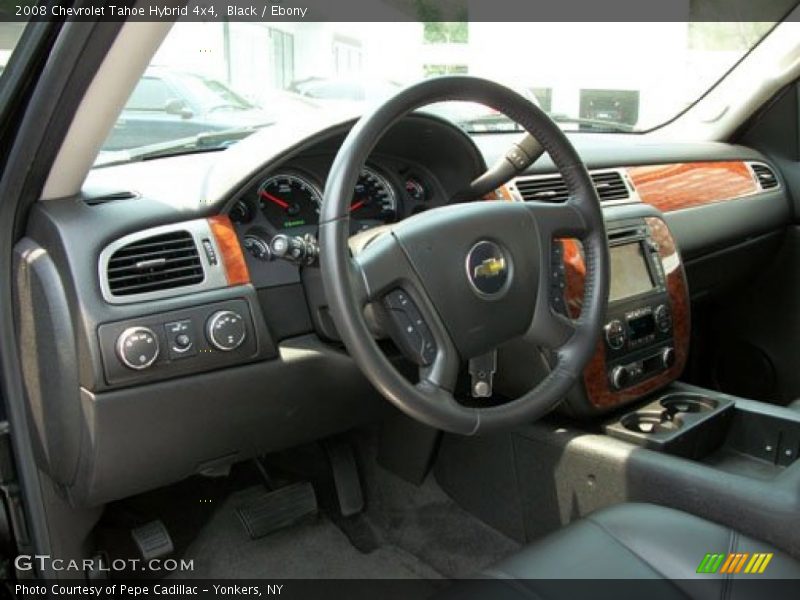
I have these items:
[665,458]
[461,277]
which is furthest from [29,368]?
[665,458]

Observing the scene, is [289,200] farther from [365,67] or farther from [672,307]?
[672,307]

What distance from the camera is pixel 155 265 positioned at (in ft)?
5.34

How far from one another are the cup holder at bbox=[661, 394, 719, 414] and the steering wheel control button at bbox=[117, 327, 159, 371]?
122 centimetres

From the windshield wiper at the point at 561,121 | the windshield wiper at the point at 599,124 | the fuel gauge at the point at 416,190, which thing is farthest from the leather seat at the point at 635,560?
the windshield wiper at the point at 599,124

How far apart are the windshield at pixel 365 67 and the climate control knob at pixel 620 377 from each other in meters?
0.70

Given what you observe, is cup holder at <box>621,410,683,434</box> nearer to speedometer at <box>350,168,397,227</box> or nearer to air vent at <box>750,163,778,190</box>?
speedometer at <box>350,168,397,227</box>

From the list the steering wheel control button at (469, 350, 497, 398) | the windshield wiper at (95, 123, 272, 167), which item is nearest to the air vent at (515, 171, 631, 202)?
the steering wheel control button at (469, 350, 497, 398)

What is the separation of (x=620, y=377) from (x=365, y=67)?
0.97 m

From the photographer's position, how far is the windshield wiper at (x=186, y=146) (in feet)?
6.14

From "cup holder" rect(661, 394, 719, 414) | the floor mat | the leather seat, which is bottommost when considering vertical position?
the floor mat

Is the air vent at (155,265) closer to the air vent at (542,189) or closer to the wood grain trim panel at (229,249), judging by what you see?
the wood grain trim panel at (229,249)

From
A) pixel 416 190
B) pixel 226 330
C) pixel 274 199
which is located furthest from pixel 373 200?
pixel 226 330

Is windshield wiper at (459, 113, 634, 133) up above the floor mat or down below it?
above

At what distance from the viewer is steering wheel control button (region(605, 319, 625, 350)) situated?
191 centimetres
